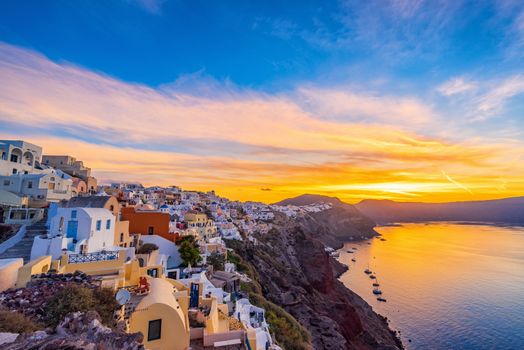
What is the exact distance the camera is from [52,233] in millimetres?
13953

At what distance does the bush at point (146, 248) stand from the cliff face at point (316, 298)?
11.1 metres

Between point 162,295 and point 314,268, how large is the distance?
36926mm

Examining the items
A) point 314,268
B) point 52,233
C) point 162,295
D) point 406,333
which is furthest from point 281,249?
point 162,295

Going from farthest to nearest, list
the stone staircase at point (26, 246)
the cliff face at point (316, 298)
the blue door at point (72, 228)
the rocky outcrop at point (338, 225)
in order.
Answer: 1. the rocky outcrop at point (338, 225)
2. the cliff face at point (316, 298)
3. the blue door at point (72, 228)
4. the stone staircase at point (26, 246)

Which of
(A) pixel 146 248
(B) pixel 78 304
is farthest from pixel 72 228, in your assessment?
(B) pixel 78 304

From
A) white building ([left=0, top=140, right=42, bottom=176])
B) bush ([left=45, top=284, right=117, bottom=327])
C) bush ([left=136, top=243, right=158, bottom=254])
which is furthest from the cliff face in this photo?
white building ([left=0, top=140, right=42, bottom=176])

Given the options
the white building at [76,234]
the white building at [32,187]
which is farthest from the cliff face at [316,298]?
the white building at [32,187]

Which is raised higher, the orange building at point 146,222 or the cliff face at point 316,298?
the orange building at point 146,222

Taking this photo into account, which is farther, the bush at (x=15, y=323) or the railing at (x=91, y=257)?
the railing at (x=91, y=257)

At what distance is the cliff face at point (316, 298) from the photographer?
24.8 m

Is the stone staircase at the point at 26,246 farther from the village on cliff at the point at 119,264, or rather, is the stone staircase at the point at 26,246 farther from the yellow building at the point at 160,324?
the yellow building at the point at 160,324

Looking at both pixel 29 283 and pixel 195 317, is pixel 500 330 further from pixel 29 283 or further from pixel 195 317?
pixel 29 283

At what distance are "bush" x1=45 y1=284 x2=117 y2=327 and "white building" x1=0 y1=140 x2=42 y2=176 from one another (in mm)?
22332

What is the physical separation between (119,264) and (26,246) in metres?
6.58
